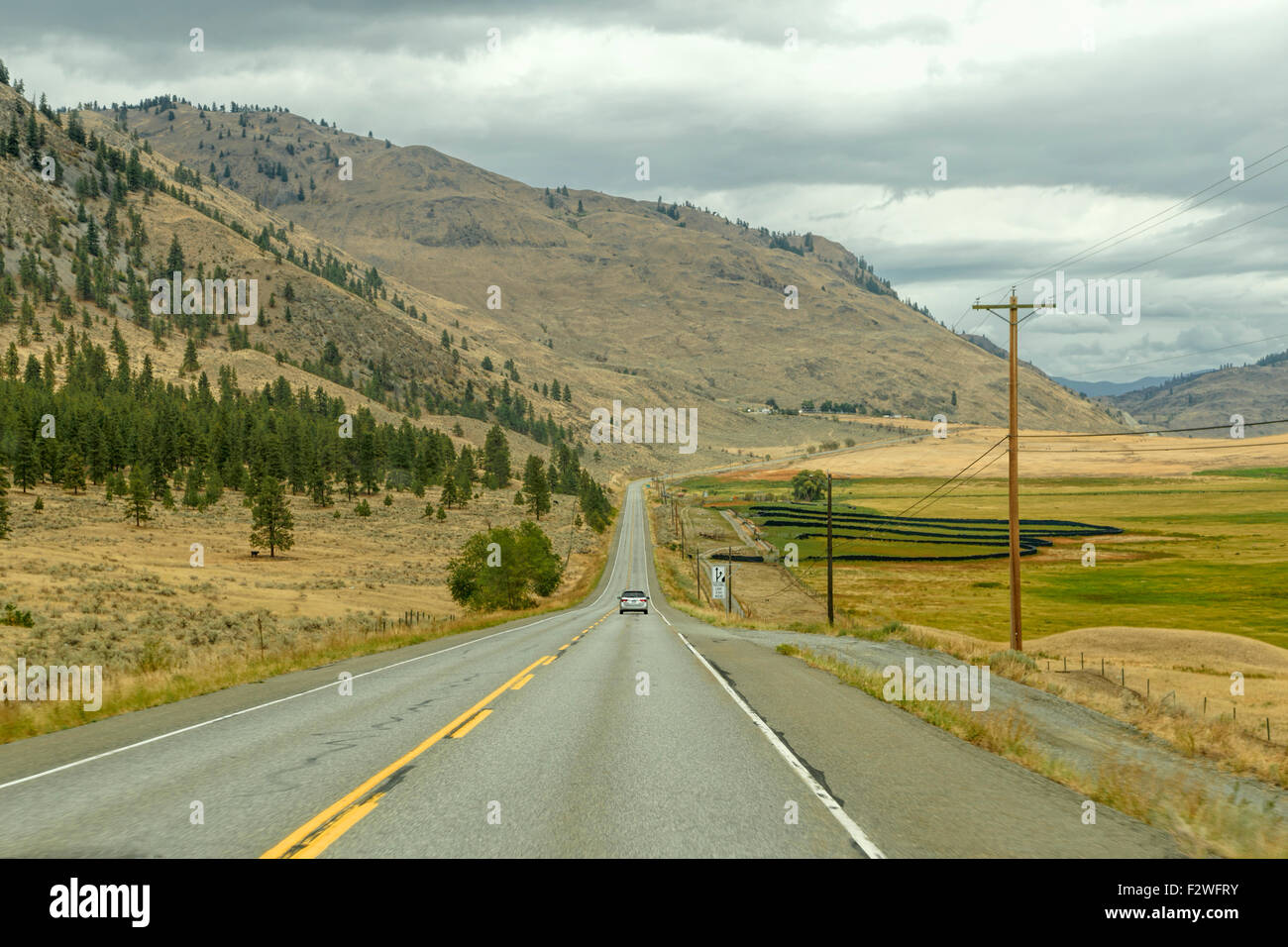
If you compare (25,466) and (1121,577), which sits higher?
(25,466)

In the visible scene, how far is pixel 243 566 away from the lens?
7038 centimetres

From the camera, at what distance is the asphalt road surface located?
6426 millimetres

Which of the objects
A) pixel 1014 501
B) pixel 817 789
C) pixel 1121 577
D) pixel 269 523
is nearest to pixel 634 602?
pixel 1014 501

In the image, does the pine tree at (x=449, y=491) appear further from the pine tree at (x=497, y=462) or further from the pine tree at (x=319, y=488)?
the pine tree at (x=497, y=462)

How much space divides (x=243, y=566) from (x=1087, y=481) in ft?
632

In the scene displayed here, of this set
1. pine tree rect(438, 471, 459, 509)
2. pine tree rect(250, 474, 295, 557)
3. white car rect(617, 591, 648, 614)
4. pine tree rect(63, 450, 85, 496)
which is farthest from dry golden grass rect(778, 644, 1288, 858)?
pine tree rect(438, 471, 459, 509)

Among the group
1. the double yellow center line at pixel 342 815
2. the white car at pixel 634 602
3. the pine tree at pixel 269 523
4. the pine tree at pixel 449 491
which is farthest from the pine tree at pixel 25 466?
the double yellow center line at pixel 342 815

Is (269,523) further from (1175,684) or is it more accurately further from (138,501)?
(1175,684)

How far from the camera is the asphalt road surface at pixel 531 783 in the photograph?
6426mm

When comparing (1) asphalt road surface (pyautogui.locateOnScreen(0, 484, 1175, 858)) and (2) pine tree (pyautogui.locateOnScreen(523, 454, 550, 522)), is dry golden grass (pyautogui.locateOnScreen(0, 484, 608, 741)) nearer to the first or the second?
(1) asphalt road surface (pyautogui.locateOnScreen(0, 484, 1175, 858))

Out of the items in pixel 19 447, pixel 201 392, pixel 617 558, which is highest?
pixel 201 392

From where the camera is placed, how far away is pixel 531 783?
816cm
